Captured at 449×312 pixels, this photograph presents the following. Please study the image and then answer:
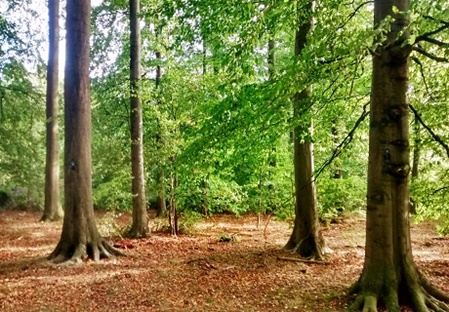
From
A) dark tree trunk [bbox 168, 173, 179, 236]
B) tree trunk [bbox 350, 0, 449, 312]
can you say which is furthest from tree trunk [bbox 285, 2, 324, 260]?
dark tree trunk [bbox 168, 173, 179, 236]

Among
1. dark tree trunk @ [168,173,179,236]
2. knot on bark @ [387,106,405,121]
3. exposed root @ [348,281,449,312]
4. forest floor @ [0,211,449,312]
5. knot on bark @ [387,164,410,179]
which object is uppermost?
knot on bark @ [387,106,405,121]

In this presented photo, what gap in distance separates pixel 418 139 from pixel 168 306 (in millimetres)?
4103

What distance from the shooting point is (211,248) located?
353 inches

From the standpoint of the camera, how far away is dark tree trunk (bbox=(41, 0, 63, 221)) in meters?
13.4

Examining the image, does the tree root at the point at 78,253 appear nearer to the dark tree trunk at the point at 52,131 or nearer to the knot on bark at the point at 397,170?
the knot on bark at the point at 397,170

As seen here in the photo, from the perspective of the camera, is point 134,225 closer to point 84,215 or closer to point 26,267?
point 84,215

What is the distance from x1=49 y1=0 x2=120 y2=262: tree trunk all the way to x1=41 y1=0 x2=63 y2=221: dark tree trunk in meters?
6.51

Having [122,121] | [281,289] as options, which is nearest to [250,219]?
[122,121]

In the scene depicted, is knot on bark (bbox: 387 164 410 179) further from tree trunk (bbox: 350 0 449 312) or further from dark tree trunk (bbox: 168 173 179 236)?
dark tree trunk (bbox: 168 173 179 236)

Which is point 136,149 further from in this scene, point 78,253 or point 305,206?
point 305,206

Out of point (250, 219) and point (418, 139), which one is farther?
point (250, 219)

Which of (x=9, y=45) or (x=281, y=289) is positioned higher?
(x=9, y=45)

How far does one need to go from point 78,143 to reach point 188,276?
3338 millimetres

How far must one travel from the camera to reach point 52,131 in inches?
528
